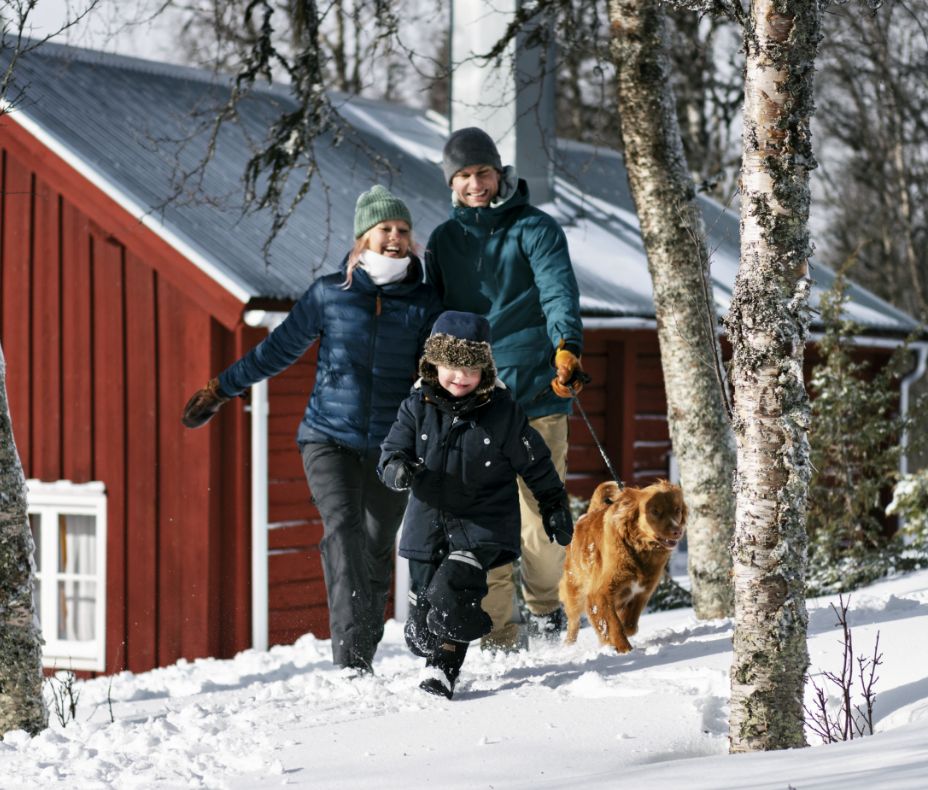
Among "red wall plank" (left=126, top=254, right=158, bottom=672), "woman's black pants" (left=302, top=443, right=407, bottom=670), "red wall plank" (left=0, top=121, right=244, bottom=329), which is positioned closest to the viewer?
"woman's black pants" (left=302, top=443, right=407, bottom=670)

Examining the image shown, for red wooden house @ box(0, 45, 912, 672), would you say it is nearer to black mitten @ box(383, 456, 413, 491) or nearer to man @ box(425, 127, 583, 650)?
man @ box(425, 127, 583, 650)

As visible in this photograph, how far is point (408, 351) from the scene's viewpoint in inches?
226

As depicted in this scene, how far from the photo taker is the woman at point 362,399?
561 centimetres

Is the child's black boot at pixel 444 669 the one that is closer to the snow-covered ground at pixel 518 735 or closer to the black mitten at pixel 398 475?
the snow-covered ground at pixel 518 735

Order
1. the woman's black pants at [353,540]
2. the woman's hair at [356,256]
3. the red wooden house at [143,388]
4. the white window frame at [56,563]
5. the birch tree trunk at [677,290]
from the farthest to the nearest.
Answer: the white window frame at [56,563] < the red wooden house at [143,388] < the birch tree trunk at [677,290] < the woman's hair at [356,256] < the woman's black pants at [353,540]

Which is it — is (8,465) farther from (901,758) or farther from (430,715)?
(901,758)

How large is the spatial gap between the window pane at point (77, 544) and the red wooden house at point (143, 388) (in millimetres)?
15

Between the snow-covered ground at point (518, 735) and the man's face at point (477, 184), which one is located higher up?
the man's face at point (477, 184)

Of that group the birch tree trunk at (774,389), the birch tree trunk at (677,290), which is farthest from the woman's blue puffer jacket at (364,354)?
the birch tree trunk at (677,290)

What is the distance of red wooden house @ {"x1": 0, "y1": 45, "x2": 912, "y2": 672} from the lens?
9719 mm

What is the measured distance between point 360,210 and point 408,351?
62 centimetres

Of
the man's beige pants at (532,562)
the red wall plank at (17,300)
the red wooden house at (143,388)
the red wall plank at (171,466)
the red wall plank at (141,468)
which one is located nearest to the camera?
the man's beige pants at (532,562)

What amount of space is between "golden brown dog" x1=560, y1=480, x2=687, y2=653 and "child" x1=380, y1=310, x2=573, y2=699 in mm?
696

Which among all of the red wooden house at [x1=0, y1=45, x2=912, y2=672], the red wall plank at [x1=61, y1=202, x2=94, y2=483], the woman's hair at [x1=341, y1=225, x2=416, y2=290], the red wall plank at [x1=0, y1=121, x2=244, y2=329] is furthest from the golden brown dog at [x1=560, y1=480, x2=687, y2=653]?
the red wall plank at [x1=61, y1=202, x2=94, y2=483]
